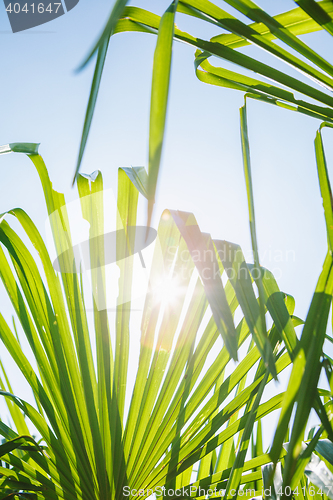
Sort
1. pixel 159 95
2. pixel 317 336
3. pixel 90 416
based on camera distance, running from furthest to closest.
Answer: pixel 90 416
pixel 317 336
pixel 159 95

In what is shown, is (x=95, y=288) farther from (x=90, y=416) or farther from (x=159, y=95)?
(x=159, y=95)

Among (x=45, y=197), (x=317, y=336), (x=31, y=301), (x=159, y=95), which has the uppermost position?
(x=45, y=197)

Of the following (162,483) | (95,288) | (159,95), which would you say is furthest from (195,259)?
(162,483)

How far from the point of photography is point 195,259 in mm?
395

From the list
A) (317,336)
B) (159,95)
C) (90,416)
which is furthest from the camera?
(90,416)

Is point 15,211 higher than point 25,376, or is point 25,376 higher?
point 15,211

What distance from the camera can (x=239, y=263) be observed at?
0.46 meters

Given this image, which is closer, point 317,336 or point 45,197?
point 317,336

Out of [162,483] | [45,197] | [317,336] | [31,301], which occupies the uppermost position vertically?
[45,197]

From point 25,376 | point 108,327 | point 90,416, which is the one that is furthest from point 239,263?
point 25,376

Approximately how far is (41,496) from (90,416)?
23 centimetres

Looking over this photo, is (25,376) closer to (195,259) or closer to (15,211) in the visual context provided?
(15,211)

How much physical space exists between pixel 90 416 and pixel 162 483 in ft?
0.84

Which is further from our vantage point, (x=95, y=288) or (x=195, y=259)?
(x=95, y=288)
